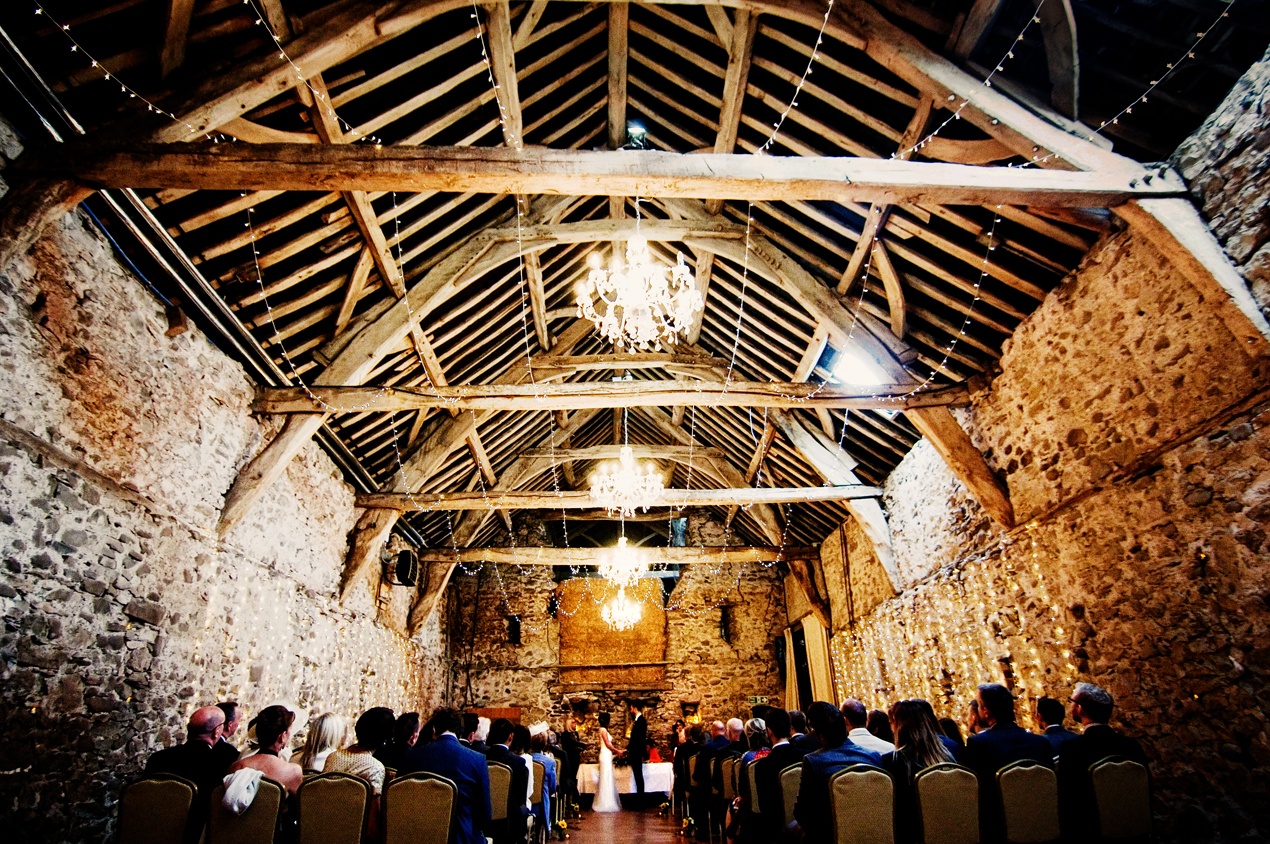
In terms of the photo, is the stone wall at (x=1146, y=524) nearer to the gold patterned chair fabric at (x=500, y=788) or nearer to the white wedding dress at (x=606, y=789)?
the gold patterned chair fabric at (x=500, y=788)

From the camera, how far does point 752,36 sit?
17.4 feet

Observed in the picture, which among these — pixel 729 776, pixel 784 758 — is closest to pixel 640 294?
pixel 784 758

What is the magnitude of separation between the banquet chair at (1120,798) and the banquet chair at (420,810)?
2848mm

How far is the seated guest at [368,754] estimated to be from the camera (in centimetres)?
318

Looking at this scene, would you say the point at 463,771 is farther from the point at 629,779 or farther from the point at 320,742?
the point at 629,779

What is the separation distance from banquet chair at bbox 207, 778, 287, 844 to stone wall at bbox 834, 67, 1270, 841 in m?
4.89

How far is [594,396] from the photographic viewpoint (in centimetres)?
651

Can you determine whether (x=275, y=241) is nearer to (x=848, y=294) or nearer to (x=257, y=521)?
(x=257, y=521)

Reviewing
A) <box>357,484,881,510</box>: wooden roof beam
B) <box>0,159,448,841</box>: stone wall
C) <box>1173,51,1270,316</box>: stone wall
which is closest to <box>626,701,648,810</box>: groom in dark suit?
<box>357,484,881,510</box>: wooden roof beam

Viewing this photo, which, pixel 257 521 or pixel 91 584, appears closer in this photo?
pixel 91 584

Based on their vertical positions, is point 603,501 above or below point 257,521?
above

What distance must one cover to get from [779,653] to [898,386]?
27.3 feet

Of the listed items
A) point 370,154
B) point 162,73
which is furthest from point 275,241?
point 370,154

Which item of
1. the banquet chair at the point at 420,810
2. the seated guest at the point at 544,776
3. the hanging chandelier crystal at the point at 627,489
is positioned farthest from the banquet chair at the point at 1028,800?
the hanging chandelier crystal at the point at 627,489
